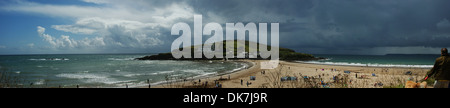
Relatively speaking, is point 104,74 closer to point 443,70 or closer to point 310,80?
point 310,80

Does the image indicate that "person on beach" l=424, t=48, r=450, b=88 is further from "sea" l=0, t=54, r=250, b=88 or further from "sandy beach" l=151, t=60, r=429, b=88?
"sea" l=0, t=54, r=250, b=88

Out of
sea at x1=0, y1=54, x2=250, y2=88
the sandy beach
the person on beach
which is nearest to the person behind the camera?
the person on beach

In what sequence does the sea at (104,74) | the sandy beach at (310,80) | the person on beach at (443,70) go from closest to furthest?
the person on beach at (443,70) → the sandy beach at (310,80) → the sea at (104,74)

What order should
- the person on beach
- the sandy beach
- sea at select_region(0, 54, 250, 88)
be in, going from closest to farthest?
the person on beach, the sandy beach, sea at select_region(0, 54, 250, 88)

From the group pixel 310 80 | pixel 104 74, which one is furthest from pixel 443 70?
pixel 104 74

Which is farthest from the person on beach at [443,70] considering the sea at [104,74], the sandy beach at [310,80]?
the sea at [104,74]

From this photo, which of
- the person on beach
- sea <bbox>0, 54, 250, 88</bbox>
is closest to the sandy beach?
the person on beach

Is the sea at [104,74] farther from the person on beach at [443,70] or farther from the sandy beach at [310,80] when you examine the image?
the person on beach at [443,70]
